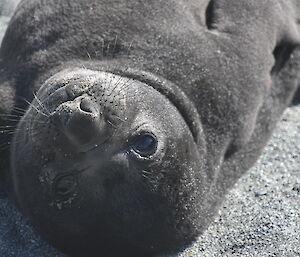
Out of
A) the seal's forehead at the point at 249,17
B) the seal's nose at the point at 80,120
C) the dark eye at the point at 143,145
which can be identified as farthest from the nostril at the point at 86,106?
the seal's forehead at the point at 249,17

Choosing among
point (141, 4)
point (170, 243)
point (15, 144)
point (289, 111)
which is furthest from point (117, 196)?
point (289, 111)

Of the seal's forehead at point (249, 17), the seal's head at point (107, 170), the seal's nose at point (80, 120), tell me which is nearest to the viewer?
the seal's nose at point (80, 120)

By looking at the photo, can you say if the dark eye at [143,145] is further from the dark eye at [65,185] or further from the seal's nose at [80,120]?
the dark eye at [65,185]

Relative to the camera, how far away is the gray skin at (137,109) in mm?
3420

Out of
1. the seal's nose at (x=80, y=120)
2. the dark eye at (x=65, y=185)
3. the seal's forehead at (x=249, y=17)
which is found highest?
the seal's nose at (x=80, y=120)

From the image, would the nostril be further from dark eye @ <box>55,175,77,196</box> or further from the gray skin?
dark eye @ <box>55,175,77,196</box>

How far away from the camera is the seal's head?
3369 millimetres

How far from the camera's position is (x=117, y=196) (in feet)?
11.3

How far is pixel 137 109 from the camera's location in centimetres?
352

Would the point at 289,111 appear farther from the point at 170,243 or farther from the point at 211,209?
the point at 170,243

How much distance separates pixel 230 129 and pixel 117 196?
3.25ft

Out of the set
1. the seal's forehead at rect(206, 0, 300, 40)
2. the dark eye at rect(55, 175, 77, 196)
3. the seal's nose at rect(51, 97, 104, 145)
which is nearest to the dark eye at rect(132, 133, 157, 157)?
the seal's nose at rect(51, 97, 104, 145)

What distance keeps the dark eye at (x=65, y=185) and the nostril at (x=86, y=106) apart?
38 centimetres

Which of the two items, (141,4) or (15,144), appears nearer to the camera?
(15,144)
